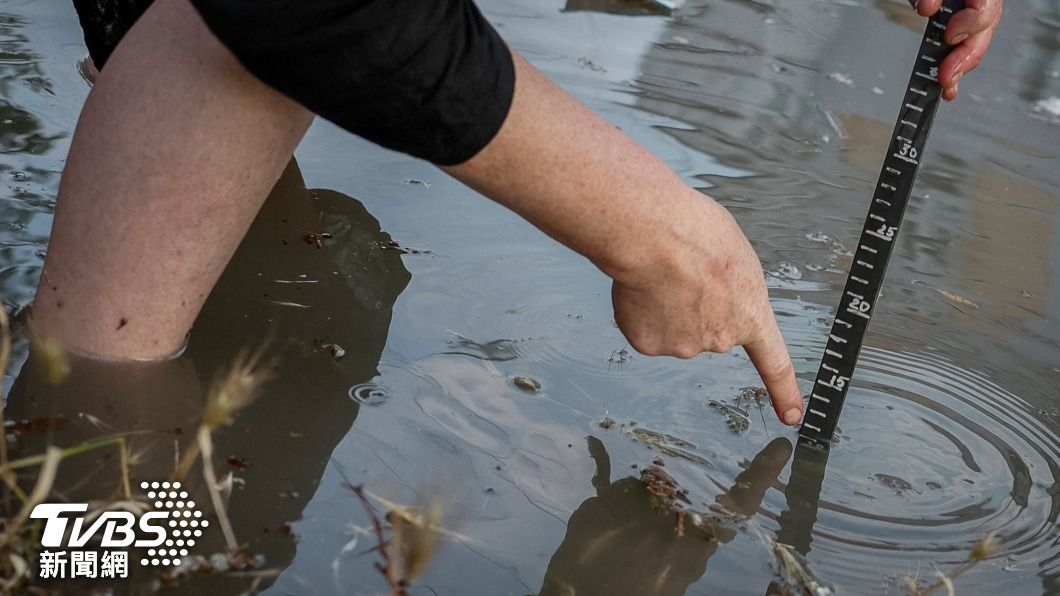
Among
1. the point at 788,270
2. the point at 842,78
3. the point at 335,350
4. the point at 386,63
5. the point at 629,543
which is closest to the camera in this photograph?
the point at 386,63

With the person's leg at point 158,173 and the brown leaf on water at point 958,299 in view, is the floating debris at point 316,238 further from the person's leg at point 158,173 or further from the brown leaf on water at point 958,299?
the brown leaf on water at point 958,299

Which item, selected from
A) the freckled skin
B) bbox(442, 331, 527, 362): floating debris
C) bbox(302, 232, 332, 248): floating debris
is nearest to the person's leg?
the freckled skin

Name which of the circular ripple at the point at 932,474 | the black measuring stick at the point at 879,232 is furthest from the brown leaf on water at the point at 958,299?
the black measuring stick at the point at 879,232

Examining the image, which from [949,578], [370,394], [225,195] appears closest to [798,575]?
[949,578]

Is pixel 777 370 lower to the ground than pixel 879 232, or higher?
lower

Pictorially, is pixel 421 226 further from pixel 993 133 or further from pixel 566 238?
pixel 993 133

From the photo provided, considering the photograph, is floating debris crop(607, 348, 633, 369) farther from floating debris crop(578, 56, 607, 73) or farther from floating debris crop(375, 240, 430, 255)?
floating debris crop(578, 56, 607, 73)

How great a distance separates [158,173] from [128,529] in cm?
48

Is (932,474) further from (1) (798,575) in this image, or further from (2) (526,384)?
(2) (526,384)

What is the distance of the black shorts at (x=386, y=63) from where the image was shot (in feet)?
4.25

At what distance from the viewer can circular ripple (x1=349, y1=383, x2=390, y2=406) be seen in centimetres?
186

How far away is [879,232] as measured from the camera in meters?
2.03

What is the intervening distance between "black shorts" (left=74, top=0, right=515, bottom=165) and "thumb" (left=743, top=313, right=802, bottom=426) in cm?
63

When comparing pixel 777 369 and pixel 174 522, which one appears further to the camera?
pixel 777 369
